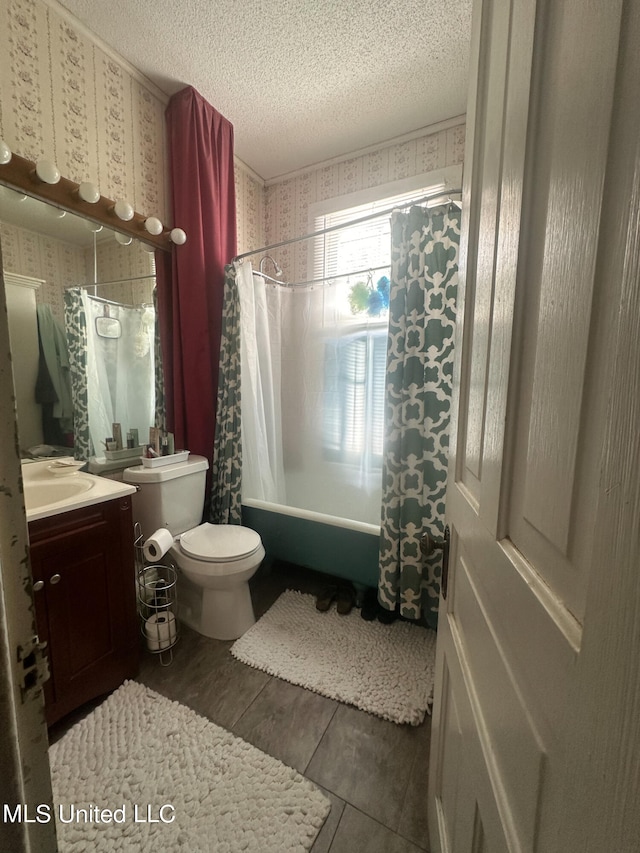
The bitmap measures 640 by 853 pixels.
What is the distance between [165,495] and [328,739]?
47.0 inches

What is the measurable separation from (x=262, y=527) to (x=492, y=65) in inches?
76.3

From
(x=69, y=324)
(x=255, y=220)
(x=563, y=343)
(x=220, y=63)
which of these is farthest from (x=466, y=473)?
(x=255, y=220)

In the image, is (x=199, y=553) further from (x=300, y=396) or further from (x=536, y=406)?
(x=536, y=406)

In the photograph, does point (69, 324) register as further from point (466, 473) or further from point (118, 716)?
point (466, 473)

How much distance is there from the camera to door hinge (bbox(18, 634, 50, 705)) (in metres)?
0.34

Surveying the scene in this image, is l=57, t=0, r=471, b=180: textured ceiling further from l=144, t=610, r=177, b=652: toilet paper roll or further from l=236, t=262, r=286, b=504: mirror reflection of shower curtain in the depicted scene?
l=144, t=610, r=177, b=652: toilet paper roll

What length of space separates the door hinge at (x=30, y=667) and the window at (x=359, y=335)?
1829mm

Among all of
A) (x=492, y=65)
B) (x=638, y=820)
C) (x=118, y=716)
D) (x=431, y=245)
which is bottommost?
(x=118, y=716)

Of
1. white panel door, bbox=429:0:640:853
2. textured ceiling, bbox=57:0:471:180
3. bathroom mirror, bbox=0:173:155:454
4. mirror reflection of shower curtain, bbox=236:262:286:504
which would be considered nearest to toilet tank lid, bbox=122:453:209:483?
bathroom mirror, bbox=0:173:155:454

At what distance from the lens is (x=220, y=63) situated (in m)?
1.59

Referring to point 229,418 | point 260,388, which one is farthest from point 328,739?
point 260,388

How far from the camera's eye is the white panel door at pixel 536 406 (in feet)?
0.86

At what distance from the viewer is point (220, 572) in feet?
4.87

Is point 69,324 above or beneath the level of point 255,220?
beneath
